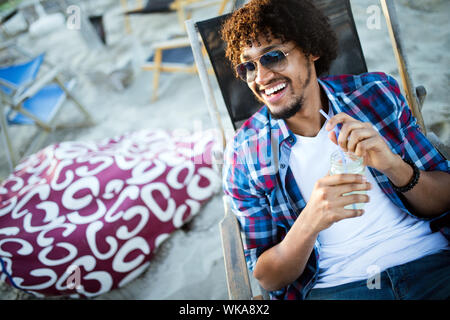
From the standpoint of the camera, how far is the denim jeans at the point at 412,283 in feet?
4.01

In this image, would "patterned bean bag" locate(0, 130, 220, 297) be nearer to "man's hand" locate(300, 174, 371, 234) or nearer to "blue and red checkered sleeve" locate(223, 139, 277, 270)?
"blue and red checkered sleeve" locate(223, 139, 277, 270)

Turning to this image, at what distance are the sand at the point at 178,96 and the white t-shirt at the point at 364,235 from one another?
1.12 m

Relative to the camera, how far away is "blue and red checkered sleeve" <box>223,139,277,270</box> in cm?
140

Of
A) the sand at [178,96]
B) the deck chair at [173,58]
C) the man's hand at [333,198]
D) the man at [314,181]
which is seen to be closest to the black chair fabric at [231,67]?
the man at [314,181]

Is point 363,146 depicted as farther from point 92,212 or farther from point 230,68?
point 92,212

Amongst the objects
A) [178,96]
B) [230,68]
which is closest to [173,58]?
[178,96]

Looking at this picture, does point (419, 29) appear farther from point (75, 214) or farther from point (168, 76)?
point (75, 214)

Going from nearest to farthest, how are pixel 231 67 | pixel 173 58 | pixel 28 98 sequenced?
1. pixel 231 67
2. pixel 28 98
3. pixel 173 58

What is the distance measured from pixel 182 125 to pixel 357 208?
2.96 m

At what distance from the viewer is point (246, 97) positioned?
1.87 meters

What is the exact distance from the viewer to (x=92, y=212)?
2.32 m

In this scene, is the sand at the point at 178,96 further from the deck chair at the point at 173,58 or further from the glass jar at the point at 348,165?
the glass jar at the point at 348,165

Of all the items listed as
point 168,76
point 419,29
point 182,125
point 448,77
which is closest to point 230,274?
point 182,125

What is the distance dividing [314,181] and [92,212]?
1775 millimetres
